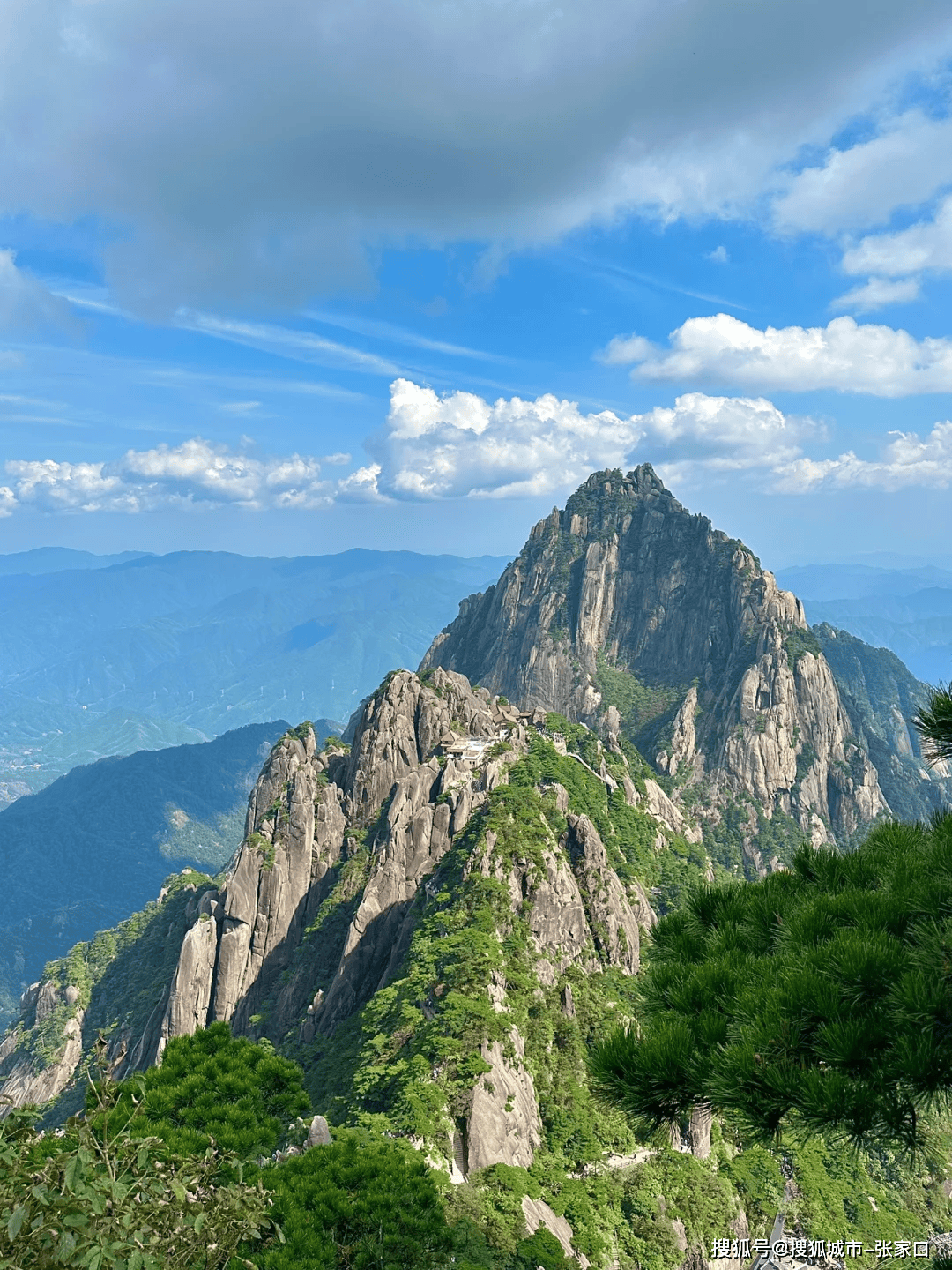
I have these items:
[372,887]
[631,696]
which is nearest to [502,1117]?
[372,887]

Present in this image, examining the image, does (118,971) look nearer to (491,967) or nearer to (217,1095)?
(491,967)

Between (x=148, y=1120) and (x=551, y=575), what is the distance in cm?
17753

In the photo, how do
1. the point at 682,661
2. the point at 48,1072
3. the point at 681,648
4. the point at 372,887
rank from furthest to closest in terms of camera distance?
1. the point at 681,648
2. the point at 682,661
3. the point at 48,1072
4. the point at 372,887

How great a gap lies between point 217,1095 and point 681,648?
548ft

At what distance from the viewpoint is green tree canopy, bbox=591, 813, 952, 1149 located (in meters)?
6.99

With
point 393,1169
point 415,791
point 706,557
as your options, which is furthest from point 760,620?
point 393,1169

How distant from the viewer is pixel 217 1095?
17.0 m

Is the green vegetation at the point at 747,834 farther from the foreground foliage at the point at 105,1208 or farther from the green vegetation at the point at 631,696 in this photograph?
the foreground foliage at the point at 105,1208

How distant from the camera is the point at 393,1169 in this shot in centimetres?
1717

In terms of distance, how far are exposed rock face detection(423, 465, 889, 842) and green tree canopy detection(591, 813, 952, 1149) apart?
144 m

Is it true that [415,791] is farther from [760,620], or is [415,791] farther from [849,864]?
[760,620]

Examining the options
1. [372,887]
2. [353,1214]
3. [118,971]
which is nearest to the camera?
[353,1214]

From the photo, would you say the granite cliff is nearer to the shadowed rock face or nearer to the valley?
the valley

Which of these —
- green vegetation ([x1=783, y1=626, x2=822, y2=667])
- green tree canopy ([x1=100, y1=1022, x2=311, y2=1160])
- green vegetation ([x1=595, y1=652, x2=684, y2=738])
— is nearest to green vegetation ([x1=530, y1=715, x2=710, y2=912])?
green tree canopy ([x1=100, y1=1022, x2=311, y2=1160])
